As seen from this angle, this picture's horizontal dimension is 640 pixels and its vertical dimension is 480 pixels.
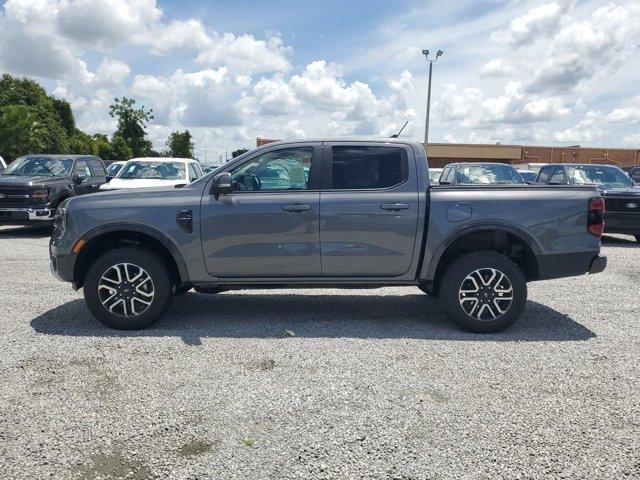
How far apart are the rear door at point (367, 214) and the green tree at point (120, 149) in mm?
50017

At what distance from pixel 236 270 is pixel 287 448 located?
93.4 inches

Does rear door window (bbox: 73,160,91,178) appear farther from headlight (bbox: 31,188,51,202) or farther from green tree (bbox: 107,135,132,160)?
green tree (bbox: 107,135,132,160)

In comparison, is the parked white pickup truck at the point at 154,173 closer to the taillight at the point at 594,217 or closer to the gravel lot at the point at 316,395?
the gravel lot at the point at 316,395

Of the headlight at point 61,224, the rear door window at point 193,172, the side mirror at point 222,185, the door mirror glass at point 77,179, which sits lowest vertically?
the headlight at point 61,224

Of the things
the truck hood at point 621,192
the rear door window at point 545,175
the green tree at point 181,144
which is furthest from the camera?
the green tree at point 181,144

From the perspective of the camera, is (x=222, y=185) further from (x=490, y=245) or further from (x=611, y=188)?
(x=611, y=188)

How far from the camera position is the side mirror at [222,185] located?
4922 mm

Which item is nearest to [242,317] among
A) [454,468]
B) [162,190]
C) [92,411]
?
[162,190]

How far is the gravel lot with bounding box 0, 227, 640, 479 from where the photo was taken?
2.88 meters

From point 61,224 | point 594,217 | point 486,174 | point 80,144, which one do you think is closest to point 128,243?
point 61,224

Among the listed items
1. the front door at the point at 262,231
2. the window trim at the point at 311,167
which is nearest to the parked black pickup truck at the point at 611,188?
the window trim at the point at 311,167

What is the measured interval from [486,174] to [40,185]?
32.7 feet

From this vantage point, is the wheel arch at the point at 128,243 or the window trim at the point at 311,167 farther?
the window trim at the point at 311,167

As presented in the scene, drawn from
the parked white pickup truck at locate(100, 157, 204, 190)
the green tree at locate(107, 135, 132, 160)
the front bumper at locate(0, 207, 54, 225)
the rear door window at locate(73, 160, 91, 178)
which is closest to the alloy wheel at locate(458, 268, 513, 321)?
the parked white pickup truck at locate(100, 157, 204, 190)
